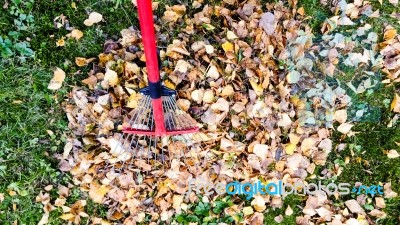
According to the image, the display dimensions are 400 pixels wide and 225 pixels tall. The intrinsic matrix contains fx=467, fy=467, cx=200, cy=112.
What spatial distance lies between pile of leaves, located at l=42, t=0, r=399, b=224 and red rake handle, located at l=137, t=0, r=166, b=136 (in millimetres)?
255

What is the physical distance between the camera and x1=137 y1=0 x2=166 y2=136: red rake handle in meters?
1.69

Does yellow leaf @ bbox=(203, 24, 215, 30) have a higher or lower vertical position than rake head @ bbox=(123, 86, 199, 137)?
higher

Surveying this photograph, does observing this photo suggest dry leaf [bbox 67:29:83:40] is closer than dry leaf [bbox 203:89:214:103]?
No

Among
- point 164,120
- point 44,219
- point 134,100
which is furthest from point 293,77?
point 44,219

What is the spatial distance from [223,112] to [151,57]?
2.13ft

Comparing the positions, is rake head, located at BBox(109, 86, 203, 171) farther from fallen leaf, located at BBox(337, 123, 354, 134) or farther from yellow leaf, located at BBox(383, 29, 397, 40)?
yellow leaf, located at BBox(383, 29, 397, 40)

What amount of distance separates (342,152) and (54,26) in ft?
5.60

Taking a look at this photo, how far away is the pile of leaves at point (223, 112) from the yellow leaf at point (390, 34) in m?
0.14

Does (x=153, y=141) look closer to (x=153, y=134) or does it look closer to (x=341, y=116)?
(x=153, y=134)

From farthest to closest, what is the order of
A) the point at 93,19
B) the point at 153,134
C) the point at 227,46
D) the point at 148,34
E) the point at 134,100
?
the point at 93,19 < the point at 227,46 < the point at 134,100 < the point at 153,134 < the point at 148,34

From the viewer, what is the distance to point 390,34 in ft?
8.47

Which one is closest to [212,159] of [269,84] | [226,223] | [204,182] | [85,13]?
[204,182]

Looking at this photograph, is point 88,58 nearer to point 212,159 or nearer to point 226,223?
point 212,159

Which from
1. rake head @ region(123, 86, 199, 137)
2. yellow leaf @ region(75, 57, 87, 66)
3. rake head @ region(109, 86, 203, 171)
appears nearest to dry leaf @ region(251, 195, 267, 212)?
rake head @ region(109, 86, 203, 171)
